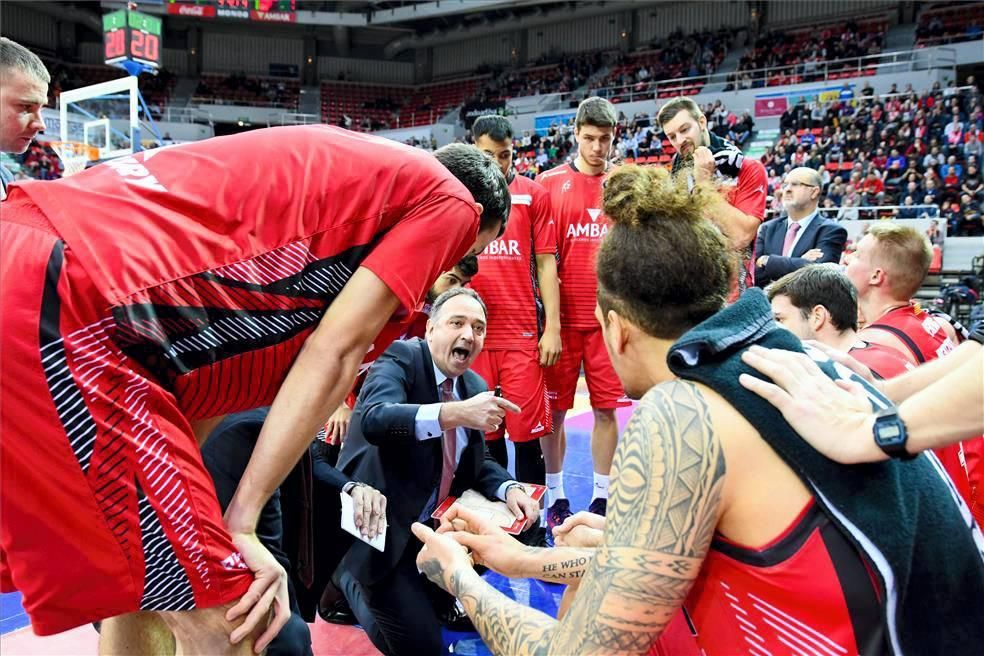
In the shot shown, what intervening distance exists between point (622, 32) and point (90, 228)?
3162cm

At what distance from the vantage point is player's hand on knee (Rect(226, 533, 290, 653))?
150 cm

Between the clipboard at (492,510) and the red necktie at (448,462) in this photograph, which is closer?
the clipboard at (492,510)

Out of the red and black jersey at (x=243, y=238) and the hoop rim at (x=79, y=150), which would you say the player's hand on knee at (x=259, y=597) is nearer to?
the red and black jersey at (x=243, y=238)

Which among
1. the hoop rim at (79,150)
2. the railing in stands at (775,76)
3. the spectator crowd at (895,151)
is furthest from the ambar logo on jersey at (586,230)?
the railing in stands at (775,76)

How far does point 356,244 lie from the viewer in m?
1.67

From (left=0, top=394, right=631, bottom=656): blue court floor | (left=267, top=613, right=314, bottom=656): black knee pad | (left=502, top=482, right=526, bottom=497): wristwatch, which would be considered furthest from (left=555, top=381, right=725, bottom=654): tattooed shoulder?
(left=0, top=394, right=631, bottom=656): blue court floor

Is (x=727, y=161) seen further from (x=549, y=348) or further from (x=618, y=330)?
(x=618, y=330)

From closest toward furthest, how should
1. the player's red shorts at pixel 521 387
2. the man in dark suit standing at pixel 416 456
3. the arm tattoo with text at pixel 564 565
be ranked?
the arm tattoo with text at pixel 564 565
the man in dark suit standing at pixel 416 456
the player's red shorts at pixel 521 387

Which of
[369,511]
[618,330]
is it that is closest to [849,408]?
[618,330]

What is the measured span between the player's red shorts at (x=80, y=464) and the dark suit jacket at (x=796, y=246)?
15.1 feet

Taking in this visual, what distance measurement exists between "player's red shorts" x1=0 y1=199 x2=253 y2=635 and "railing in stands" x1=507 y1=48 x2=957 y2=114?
74.6ft

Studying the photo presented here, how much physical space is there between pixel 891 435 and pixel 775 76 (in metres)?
25.2

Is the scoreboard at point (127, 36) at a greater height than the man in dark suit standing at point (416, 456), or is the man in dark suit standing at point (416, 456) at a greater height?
the scoreboard at point (127, 36)

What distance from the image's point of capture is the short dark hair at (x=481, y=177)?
2.12m
